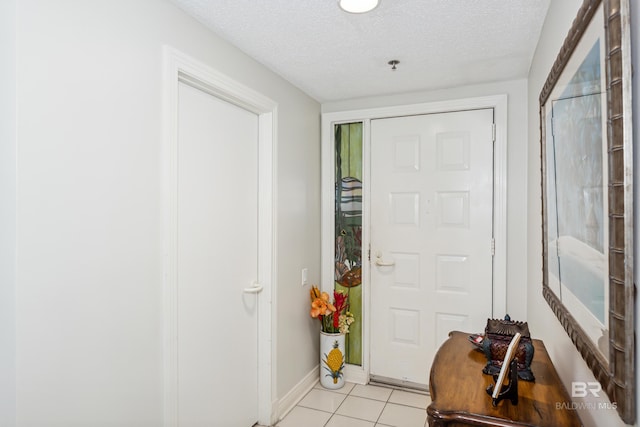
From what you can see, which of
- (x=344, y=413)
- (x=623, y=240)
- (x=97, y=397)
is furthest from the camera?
(x=344, y=413)

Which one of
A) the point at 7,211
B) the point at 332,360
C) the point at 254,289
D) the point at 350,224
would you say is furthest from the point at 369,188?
the point at 7,211

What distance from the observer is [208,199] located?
2080 millimetres

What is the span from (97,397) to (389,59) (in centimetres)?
222

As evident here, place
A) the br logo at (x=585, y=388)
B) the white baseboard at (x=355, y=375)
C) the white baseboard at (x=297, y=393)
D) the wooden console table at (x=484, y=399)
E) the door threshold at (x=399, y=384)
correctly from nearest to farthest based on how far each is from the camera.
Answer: the br logo at (x=585, y=388) → the wooden console table at (x=484, y=399) → the white baseboard at (x=297, y=393) → the door threshold at (x=399, y=384) → the white baseboard at (x=355, y=375)

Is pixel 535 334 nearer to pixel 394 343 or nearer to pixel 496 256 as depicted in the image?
pixel 496 256

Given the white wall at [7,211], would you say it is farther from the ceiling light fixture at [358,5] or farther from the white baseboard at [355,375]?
the white baseboard at [355,375]

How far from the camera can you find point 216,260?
2.15 metres

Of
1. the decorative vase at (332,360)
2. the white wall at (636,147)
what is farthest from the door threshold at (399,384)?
the white wall at (636,147)

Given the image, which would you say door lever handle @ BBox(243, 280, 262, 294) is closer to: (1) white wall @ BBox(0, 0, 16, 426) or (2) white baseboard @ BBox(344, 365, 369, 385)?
→ (2) white baseboard @ BBox(344, 365, 369, 385)

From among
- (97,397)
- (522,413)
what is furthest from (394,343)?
(97,397)

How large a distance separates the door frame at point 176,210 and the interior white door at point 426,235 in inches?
37.0

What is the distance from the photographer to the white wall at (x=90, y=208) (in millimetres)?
1208

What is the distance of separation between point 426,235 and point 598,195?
6.74ft

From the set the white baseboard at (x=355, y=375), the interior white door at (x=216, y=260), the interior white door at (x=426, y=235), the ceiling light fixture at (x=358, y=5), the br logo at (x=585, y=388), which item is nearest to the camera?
the br logo at (x=585, y=388)
